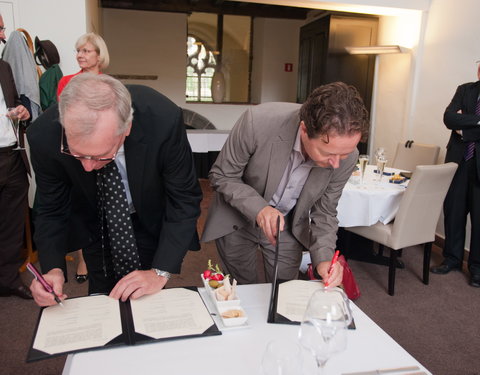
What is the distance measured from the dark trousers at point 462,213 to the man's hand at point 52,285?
310cm

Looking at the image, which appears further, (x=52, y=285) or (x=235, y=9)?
(x=235, y=9)

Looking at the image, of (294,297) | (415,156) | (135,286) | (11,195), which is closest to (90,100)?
(135,286)

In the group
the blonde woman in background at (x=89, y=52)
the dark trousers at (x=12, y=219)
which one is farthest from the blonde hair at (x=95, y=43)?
the dark trousers at (x=12, y=219)

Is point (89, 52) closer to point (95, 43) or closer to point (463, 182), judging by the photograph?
point (95, 43)

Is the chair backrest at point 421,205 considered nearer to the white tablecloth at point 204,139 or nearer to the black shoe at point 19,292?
the black shoe at point 19,292

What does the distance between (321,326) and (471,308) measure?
253 cm

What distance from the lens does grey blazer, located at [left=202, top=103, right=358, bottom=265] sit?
1.54 m

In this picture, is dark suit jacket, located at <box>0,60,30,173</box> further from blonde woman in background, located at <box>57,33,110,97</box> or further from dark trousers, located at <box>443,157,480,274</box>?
dark trousers, located at <box>443,157,480,274</box>

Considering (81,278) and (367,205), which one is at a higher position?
(367,205)

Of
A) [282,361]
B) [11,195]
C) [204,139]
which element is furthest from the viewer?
[204,139]

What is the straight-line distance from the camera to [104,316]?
114 centimetres

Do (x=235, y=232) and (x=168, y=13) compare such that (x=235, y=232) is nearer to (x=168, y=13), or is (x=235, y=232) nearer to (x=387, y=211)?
(x=387, y=211)

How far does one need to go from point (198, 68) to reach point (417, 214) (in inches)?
236

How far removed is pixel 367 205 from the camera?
3.02 m
